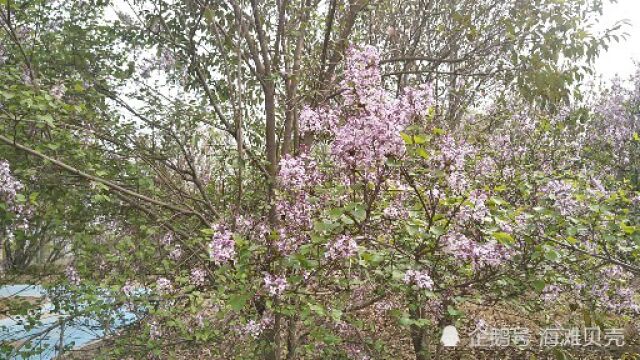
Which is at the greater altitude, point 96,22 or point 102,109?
point 96,22

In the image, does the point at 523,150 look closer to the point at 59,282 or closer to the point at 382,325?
the point at 382,325

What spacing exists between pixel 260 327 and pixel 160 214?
1728mm

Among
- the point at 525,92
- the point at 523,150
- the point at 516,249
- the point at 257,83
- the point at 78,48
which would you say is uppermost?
the point at 78,48

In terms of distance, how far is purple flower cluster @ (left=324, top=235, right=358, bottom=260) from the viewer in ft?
8.41

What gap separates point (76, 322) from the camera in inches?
193

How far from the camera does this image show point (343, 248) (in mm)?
2580

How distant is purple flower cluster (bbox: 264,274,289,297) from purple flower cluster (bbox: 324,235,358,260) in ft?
1.27

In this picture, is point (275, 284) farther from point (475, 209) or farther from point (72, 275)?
point (72, 275)

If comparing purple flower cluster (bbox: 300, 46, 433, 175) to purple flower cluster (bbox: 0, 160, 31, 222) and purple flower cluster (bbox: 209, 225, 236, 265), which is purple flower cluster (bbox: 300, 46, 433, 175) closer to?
purple flower cluster (bbox: 209, 225, 236, 265)

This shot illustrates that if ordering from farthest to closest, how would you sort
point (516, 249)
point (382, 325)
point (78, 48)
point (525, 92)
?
point (382, 325) < point (78, 48) < point (525, 92) < point (516, 249)

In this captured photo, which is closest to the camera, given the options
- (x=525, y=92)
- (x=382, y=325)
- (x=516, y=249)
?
(x=516, y=249)

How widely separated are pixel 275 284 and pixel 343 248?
53 centimetres

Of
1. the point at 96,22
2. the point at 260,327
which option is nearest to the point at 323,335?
the point at 260,327

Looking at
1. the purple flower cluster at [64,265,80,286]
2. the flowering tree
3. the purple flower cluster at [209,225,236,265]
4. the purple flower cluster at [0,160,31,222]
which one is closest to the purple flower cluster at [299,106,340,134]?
the flowering tree
